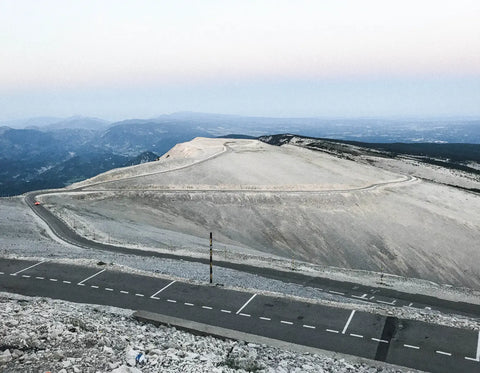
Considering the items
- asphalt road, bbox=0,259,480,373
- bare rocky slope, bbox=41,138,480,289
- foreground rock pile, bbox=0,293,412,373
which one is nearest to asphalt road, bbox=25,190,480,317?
bare rocky slope, bbox=41,138,480,289

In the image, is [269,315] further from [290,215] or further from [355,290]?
[290,215]

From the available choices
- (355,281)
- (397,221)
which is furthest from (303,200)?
(355,281)

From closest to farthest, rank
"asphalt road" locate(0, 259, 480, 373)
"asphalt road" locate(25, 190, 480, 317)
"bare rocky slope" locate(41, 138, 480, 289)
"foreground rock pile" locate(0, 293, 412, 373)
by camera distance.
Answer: "foreground rock pile" locate(0, 293, 412, 373)
"asphalt road" locate(0, 259, 480, 373)
"asphalt road" locate(25, 190, 480, 317)
"bare rocky slope" locate(41, 138, 480, 289)

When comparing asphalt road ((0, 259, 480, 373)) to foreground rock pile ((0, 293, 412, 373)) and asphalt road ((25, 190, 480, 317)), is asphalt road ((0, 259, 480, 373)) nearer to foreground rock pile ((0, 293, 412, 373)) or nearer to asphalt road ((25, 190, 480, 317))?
foreground rock pile ((0, 293, 412, 373))

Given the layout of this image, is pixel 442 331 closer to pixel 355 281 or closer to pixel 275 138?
pixel 355 281

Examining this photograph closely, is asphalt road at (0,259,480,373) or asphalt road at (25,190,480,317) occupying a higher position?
asphalt road at (0,259,480,373)

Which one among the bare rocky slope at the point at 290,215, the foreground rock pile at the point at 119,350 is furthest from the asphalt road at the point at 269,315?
the bare rocky slope at the point at 290,215

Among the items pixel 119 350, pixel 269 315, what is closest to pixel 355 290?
pixel 269 315

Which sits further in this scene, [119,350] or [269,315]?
[269,315]
